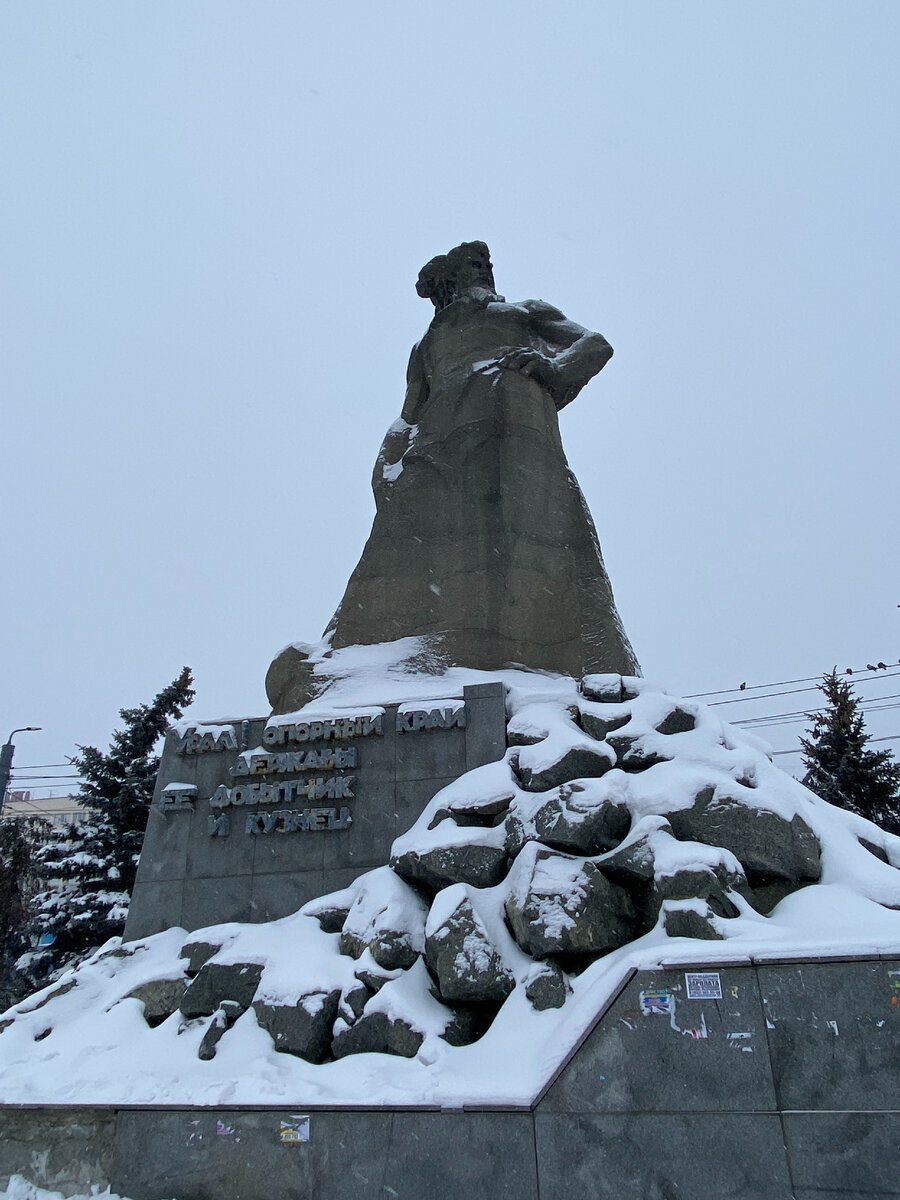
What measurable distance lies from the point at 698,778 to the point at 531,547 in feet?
13.2

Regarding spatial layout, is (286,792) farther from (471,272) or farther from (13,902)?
(13,902)

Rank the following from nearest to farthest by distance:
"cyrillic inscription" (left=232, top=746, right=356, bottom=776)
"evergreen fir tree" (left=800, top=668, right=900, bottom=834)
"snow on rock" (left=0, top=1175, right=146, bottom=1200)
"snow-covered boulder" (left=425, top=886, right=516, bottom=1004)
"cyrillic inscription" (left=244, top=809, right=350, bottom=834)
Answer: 1. "snow on rock" (left=0, top=1175, right=146, bottom=1200)
2. "snow-covered boulder" (left=425, top=886, right=516, bottom=1004)
3. "cyrillic inscription" (left=244, top=809, right=350, bottom=834)
4. "cyrillic inscription" (left=232, top=746, right=356, bottom=776)
5. "evergreen fir tree" (left=800, top=668, right=900, bottom=834)

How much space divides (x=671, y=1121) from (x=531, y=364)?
801 cm

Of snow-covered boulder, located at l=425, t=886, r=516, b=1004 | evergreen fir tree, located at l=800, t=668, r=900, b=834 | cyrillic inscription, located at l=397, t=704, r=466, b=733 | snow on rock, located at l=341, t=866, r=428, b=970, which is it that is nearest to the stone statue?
cyrillic inscription, located at l=397, t=704, r=466, b=733

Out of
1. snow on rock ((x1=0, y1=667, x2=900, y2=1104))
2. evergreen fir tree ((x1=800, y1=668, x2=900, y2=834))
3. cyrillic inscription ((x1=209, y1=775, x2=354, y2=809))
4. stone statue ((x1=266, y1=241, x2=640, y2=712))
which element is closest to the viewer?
snow on rock ((x1=0, y1=667, x2=900, y2=1104))

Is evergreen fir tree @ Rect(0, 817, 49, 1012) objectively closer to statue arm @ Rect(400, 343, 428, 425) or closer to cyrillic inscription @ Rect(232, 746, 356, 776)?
cyrillic inscription @ Rect(232, 746, 356, 776)

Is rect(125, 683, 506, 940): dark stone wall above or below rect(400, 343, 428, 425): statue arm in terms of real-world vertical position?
below

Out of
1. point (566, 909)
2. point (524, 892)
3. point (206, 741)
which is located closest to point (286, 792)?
point (206, 741)

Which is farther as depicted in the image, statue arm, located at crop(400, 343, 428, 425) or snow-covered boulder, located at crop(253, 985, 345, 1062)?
statue arm, located at crop(400, 343, 428, 425)

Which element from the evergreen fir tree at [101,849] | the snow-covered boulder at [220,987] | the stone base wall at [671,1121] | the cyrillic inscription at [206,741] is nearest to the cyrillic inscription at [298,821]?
the cyrillic inscription at [206,741]

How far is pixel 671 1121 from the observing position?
4.36 metres

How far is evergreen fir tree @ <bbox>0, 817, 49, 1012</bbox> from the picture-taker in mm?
19047

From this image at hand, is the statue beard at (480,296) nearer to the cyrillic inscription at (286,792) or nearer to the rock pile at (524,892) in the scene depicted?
the rock pile at (524,892)

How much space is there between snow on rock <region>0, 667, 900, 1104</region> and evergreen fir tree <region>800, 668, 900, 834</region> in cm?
1031
